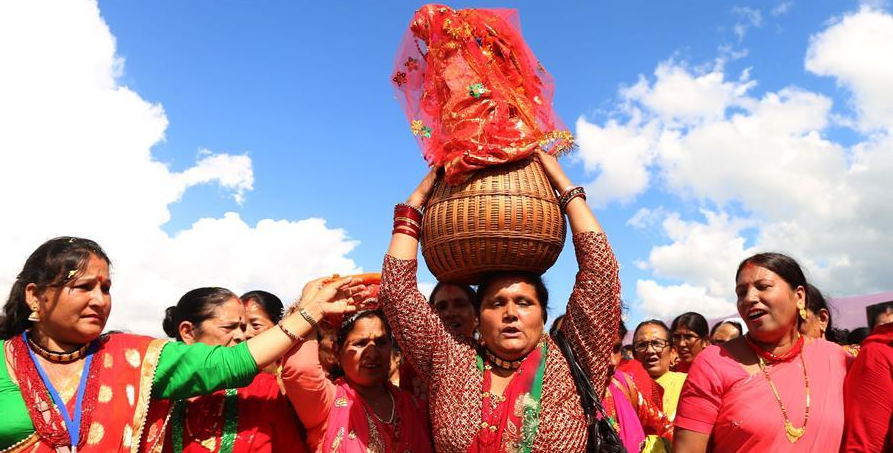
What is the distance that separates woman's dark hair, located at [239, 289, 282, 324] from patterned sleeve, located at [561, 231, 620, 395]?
234 centimetres

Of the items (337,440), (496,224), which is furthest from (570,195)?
(337,440)

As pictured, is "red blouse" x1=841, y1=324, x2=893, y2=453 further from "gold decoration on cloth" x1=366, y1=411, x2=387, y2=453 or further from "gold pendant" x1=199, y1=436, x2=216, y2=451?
"gold pendant" x1=199, y1=436, x2=216, y2=451

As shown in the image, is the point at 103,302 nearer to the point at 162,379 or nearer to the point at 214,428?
the point at 162,379

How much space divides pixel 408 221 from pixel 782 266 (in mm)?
2053

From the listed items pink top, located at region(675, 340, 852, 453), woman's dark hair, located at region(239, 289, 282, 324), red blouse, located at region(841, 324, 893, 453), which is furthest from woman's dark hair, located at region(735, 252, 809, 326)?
woman's dark hair, located at region(239, 289, 282, 324)

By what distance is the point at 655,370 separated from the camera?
6.77 meters

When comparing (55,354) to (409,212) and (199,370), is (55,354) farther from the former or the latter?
(409,212)

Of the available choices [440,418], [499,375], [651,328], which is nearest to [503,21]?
[499,375]

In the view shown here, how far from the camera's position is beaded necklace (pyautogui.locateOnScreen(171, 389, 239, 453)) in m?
3.41

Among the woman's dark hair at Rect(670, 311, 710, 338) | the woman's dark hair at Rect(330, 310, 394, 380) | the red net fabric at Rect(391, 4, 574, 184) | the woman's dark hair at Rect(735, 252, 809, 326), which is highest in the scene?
the red net fabric at Rect(391, 4, 574, 184)

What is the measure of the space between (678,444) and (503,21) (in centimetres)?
249

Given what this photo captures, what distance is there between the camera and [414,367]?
134 inches

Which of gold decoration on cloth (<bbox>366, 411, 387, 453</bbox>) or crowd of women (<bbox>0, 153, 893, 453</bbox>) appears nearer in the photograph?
crowd of women (<bbox>0, 153, 893, 453</bbox>)

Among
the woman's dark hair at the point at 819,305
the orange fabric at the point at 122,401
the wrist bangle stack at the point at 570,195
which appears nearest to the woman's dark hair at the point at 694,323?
the woman's dark hair at the point at 819,305
